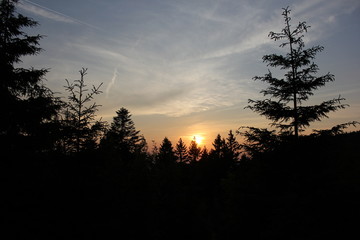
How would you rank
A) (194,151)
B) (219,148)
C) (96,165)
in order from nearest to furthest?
(96,165) → (219,148) → (194,151)

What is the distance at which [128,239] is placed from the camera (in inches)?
624

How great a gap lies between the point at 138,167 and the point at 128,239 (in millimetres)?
6244

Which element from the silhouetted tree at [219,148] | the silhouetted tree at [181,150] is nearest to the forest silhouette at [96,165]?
the silhouetted tree at [219,148]

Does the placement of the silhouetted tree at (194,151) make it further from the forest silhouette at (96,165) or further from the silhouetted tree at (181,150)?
the forest silhouette at (96,165)

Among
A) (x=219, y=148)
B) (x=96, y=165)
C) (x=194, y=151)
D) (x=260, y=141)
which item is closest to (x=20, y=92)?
(x=96, y=165)

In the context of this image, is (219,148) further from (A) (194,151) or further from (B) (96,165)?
(B) (96,165)

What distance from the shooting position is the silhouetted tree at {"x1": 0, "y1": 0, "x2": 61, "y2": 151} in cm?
1015

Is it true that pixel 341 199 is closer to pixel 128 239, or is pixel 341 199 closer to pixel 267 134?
pixel 267 134

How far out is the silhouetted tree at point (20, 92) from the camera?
10148 millimetres

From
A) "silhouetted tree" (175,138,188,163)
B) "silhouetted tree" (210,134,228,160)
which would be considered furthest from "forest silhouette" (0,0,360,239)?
Result: "silhouetted tree" (175,138,188,163)

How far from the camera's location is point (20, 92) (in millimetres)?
11062

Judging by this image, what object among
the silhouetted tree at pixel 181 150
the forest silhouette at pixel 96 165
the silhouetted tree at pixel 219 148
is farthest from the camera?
the silhouetted tree at pixel 181 150

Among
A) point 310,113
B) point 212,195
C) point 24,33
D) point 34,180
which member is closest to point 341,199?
point 310,113

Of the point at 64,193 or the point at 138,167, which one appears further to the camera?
the point at 138,167
